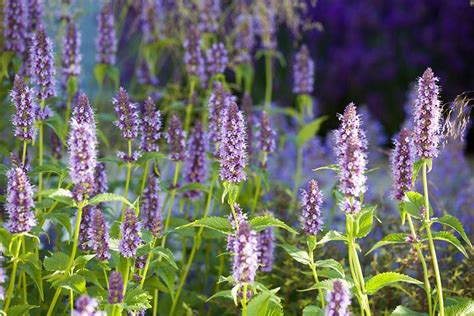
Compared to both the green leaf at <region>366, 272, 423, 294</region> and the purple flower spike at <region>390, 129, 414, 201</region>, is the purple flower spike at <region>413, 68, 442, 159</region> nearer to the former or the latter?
the purple flower spike at <region>390, 129, 414, 201</region>

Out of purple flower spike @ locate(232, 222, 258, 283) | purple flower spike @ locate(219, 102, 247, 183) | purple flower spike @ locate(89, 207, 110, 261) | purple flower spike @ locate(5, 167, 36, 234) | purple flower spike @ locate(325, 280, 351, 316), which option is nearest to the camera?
purple flower spike @ locate(325, 280, 351, 316)

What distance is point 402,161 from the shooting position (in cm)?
277

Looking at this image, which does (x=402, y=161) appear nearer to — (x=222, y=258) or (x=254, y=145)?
(x=222, y=258)

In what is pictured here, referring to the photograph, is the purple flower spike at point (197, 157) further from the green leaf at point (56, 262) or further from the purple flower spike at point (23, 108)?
the green leaf at point (56, 262)

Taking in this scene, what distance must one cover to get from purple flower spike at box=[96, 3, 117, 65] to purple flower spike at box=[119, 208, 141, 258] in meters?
1.92

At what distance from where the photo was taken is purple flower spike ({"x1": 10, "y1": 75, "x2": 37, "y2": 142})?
288 centimetres

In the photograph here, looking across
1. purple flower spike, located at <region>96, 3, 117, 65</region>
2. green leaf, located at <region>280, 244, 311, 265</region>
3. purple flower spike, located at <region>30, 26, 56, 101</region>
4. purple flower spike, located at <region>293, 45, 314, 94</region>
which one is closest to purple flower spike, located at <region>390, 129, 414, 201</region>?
green leaf, located at <region>280, 244, 311, 265</region>

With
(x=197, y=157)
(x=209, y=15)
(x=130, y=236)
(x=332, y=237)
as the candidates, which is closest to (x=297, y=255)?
(x=332, y=237)

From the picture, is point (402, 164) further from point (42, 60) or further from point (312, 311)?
point (42, 60)

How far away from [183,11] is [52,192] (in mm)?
2960

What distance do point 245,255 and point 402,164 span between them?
0.66 m

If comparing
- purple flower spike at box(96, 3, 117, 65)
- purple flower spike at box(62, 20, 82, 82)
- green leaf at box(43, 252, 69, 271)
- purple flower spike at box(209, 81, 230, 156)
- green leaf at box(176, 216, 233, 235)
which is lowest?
green leaf at box(43, 252, 69, 271)

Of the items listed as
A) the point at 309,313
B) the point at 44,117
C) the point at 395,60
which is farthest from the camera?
the point at 395,60

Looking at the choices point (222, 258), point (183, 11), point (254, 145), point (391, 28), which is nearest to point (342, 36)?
point (391, 28)
